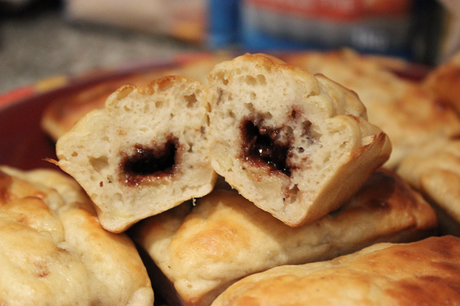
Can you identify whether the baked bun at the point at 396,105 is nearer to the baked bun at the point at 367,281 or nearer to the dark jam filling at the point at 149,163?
the baked bun at the point at 367,281

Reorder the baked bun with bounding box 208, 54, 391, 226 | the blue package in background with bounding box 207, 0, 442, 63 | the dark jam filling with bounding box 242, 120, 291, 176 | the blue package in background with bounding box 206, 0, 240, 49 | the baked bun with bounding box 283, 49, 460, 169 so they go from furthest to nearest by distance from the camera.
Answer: the blue package in background with bounding box 206, 0, 240, 49, the blue package in background with bounding box 207, 0, 442, 63, the baked bun with bounding box 283, 49, 460, 169, the dark jam filling with bounding box 242, 120, 291, 176, the baked bun with bounding box 208, 54, 391, 226

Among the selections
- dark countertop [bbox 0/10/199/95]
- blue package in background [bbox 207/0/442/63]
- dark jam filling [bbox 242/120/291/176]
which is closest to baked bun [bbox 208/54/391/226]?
dark jam filling [bbox 242/120/291/176]

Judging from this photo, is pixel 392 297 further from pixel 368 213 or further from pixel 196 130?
pixel 196 130

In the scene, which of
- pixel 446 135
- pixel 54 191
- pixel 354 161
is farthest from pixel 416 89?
pixel 54 191

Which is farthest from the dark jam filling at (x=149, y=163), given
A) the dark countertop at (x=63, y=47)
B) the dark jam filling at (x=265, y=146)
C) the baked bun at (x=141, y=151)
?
the dark countertop at (x=63, y=47)

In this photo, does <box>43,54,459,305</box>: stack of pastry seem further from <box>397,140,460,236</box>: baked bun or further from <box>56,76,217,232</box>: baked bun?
<box>397,140,460,236</box>: baked bun

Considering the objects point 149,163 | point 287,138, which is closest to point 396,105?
point 287,138
